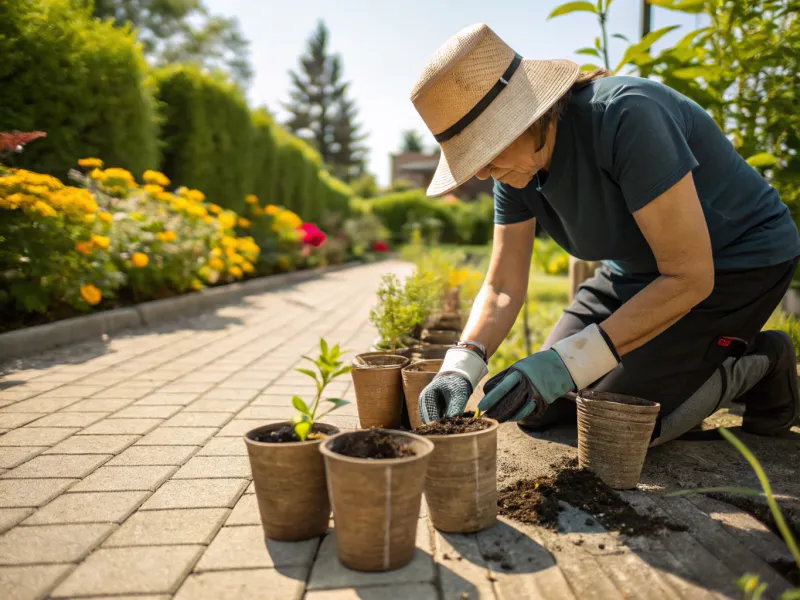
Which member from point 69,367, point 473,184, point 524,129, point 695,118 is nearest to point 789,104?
point 695,118

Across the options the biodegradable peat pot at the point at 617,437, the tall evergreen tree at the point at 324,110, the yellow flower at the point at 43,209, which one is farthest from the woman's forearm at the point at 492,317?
the tall evergreen tree at the point at 324,110

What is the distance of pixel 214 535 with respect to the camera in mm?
1640

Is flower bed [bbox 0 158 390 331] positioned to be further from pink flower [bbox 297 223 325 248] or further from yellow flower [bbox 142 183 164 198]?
pink flower [bbox 297 223 325 248]

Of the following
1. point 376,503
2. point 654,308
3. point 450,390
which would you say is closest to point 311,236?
point 450,390

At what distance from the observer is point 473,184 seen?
34.4 meters

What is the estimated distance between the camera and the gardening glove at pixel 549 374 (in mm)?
1888

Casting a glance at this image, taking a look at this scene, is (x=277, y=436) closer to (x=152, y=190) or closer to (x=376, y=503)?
(x=376, y=503)

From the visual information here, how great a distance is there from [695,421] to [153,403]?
240 centimetres

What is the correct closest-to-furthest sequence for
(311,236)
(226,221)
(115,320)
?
(115,320), (226,221), (311,236)

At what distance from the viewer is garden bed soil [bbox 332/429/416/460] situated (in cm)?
153

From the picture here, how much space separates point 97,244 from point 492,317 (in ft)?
10.4

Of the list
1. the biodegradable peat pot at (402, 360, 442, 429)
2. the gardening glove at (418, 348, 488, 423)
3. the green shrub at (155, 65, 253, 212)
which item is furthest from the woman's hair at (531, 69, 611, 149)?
the green shrub at (155, 65, 253, 212)

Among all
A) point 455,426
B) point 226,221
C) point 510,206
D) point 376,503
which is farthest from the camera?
point 226,221

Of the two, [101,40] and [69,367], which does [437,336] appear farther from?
[101,40]
